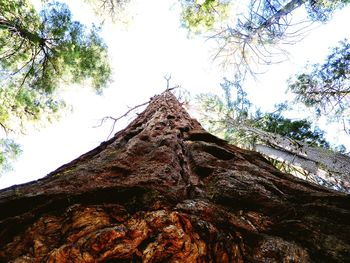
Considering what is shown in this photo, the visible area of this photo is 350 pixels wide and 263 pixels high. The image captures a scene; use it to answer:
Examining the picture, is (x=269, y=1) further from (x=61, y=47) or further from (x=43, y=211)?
(x=43, y=211)

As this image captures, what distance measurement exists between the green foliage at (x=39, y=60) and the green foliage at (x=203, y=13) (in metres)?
3.92

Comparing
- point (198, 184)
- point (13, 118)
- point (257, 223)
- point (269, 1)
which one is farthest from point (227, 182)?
point (13, 118)

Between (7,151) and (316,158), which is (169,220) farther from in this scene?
(7,151)

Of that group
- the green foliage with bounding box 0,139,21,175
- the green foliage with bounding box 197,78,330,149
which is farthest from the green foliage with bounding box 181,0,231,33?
the green foliage with bounding box 0,139,21,175

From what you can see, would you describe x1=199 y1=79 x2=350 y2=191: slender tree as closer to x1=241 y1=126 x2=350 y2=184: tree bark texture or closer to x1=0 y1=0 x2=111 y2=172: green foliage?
x1=241 y1=126 x2=350 y2=184: tree bark texture

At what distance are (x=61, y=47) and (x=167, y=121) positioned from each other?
23.5ft

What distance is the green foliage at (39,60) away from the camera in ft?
29.0

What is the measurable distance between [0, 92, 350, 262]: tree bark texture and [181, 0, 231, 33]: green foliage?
33.3 feet

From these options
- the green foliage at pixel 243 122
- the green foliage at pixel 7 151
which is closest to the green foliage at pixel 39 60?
the green foliage at pixel 7 151

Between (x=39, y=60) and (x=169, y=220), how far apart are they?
421 inches

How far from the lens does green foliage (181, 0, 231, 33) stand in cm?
1091

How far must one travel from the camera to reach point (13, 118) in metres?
10.6

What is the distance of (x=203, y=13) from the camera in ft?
36.9

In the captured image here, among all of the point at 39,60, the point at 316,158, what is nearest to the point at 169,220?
the point at 316,158
